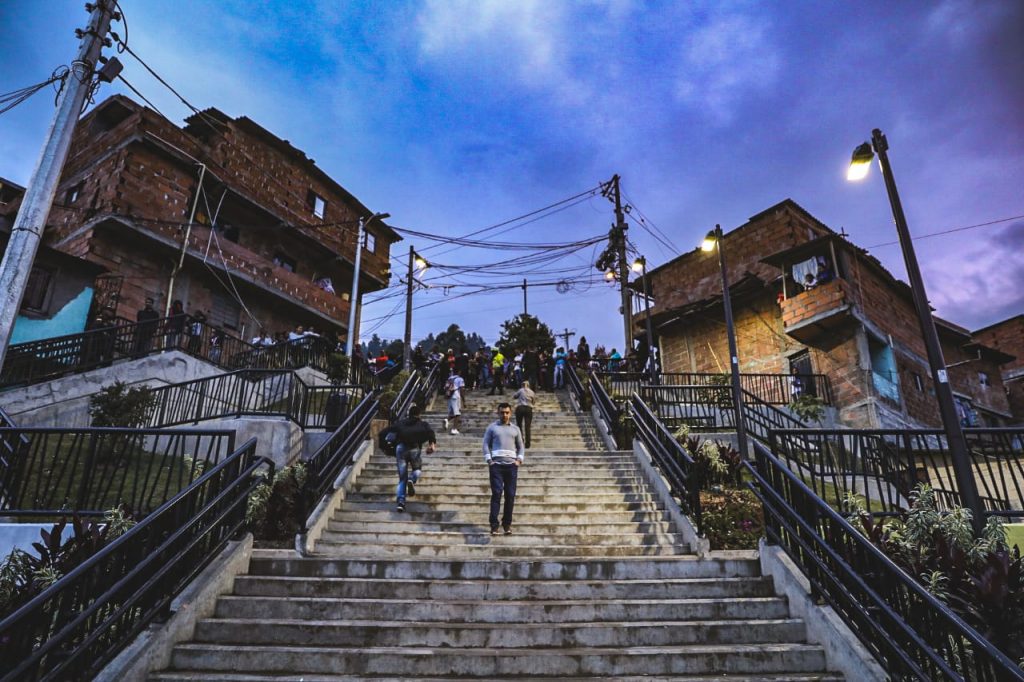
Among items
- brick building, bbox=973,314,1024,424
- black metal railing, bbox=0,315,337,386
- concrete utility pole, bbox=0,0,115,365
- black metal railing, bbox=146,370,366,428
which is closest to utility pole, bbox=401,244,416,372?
black metal railing, bbox=0,315,337,386

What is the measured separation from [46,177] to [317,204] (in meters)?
22.7

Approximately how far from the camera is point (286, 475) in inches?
289

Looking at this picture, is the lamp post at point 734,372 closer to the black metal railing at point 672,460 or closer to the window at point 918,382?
the black metal railing at point 672,460

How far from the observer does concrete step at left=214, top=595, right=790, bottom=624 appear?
184 inches

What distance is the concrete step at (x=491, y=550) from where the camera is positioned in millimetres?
6176

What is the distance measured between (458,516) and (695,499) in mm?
3344

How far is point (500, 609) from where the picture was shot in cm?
467

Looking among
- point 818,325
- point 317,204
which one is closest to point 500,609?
point 818,325

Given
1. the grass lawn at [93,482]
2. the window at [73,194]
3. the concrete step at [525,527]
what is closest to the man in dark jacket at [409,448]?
the concrete step at [525,527]

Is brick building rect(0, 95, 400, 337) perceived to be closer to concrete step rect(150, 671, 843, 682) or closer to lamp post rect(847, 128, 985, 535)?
lamp post rect(847, 128, 985, 535)

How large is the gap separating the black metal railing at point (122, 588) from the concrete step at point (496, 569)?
2.63ft

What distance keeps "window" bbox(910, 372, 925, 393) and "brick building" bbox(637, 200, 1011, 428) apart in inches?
2.1

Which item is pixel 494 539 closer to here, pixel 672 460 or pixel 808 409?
pixel 672 460

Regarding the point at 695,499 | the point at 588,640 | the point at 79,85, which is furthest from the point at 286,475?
the point at 79,85
